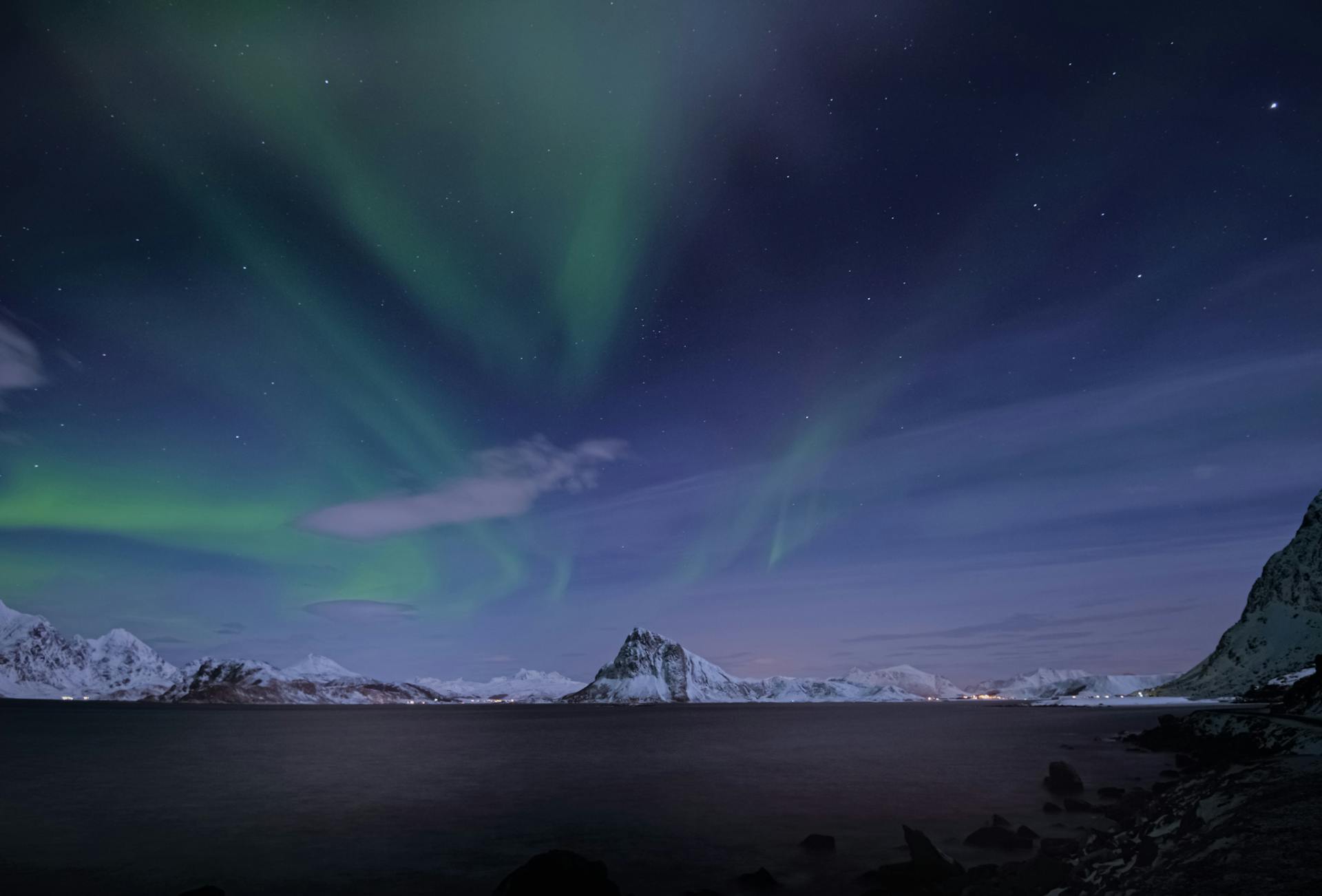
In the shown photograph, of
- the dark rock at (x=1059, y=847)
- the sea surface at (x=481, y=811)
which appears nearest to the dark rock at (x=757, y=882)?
the sea surface at (x=481, y=811)

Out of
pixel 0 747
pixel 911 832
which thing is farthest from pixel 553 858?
pixel 0 747

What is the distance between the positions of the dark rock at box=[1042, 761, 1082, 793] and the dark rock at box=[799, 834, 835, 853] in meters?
25.4

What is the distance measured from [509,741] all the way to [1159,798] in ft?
356

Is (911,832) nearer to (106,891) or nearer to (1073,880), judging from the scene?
(1073,880)

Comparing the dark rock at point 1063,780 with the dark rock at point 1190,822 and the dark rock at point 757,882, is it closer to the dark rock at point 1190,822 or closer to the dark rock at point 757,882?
the dark rock at point 1190,822

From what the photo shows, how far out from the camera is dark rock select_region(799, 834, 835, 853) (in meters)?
33.2

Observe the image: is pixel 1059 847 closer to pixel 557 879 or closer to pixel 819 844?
pixel 819 844

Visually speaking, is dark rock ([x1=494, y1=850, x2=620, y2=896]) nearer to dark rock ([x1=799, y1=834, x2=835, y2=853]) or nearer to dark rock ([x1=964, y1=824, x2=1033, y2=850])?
dark rock ([x1=799, y1=834, x2=835, y2=853])

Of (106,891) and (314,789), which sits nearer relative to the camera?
(106,891)

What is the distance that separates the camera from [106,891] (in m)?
27.2

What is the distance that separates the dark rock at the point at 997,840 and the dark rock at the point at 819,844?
20.2ft

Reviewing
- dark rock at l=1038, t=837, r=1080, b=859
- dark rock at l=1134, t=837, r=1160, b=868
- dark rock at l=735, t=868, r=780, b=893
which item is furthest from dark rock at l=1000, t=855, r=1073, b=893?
dark rock at l=735, t=868, r=780, b=893


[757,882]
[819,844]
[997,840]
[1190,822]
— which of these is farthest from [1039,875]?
[819,844]

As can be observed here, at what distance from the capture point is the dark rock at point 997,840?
104 ft
